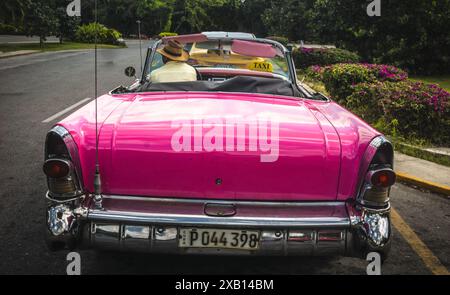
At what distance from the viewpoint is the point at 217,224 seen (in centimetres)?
291

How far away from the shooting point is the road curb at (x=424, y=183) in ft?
19.8

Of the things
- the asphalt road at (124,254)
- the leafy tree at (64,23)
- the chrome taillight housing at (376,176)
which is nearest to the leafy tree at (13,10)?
the leafy tree at (64,23)

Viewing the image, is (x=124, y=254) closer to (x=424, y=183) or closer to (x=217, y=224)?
(x=217, y=224)

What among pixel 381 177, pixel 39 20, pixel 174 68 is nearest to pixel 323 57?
pixel 174 68

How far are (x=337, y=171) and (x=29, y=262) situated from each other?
2243 millimetres

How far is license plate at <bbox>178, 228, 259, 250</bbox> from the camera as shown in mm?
2926

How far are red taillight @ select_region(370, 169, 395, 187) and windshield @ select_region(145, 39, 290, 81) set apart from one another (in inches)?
91.1

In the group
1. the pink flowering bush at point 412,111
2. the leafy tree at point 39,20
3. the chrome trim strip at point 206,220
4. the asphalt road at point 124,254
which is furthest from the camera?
the leafy tree at point 39,20

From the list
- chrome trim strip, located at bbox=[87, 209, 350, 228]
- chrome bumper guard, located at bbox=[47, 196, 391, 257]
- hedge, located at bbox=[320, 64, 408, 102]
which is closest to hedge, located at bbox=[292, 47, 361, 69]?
hedge, located at bbox=[320, 64, 408, 102]

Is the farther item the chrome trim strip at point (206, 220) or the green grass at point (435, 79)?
the green grass at point (435, 79)

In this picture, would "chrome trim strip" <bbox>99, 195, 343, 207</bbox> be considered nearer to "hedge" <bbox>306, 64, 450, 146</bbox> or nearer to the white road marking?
"hedge" <bbox>306, 64, 450, 146</bbox>

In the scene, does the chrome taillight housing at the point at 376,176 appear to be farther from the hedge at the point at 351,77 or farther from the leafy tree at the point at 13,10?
the leafy tree at the point at 13,10

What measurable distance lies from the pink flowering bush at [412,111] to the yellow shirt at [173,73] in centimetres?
488
